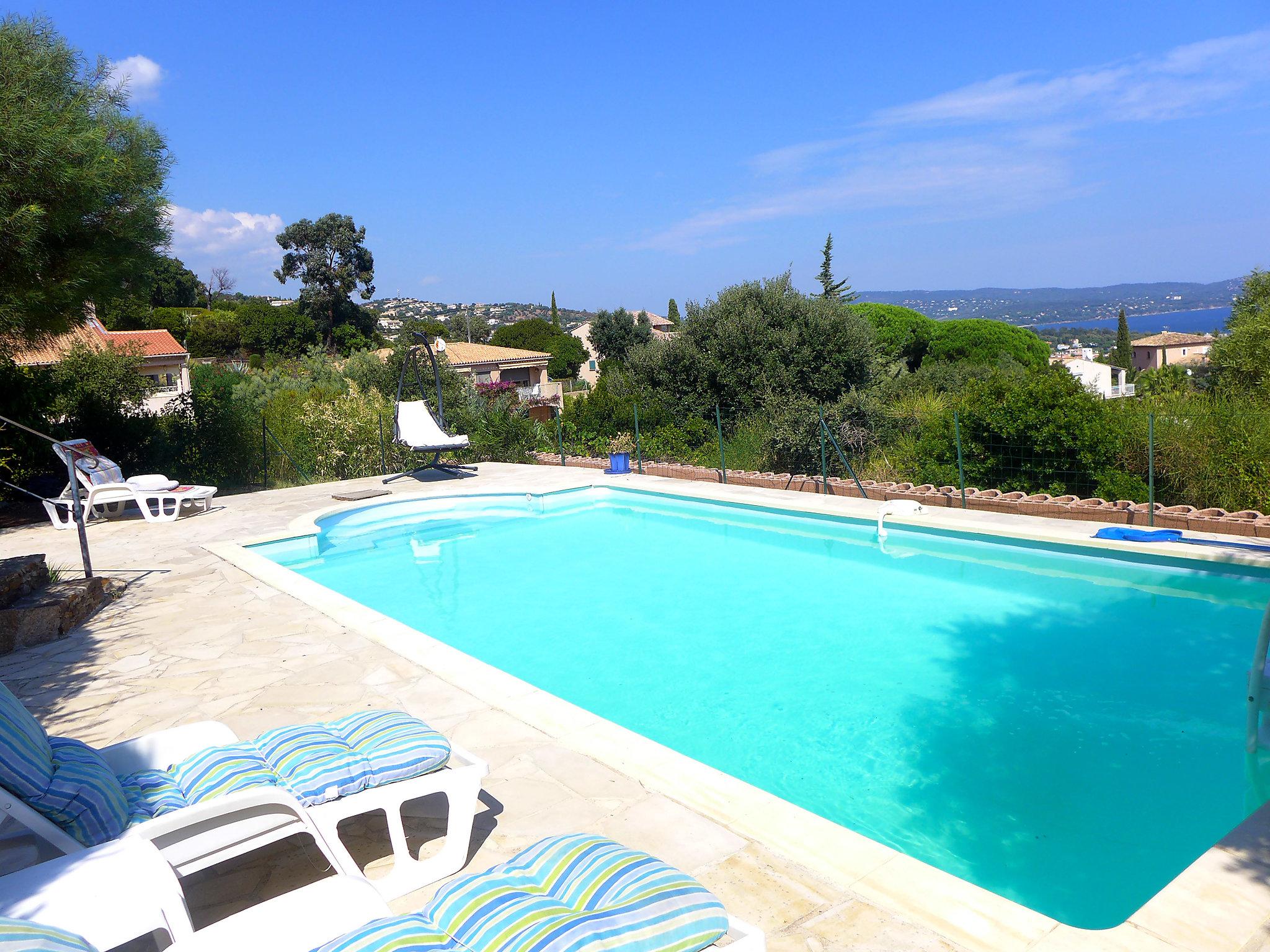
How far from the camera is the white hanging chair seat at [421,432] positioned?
40.5 feet

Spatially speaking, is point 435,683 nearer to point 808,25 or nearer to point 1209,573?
point 1209,573

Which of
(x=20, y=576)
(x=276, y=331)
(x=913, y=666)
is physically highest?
(x=276, y=331)

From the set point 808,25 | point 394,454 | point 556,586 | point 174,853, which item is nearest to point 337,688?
point 174,853

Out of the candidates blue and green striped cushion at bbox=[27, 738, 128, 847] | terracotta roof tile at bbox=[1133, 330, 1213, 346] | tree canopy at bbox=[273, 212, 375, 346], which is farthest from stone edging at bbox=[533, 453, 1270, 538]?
terracotta roof tile at bbox=[1133, 330, 1213, 346]

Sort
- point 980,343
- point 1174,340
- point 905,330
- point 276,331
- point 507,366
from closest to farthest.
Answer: point 507,366 → point 276,331 → point 980,343 → point 905,330 → point 1174,340

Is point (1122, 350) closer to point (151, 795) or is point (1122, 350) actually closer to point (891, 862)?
point (891, 862)

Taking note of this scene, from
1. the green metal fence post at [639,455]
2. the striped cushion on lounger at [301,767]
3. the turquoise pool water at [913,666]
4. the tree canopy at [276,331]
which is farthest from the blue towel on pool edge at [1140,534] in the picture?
the tree canopy at [276,331]

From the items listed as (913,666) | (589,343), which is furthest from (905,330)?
(913,666)

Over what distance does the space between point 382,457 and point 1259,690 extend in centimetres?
1261

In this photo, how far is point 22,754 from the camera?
2537mm

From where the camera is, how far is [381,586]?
8.42 m

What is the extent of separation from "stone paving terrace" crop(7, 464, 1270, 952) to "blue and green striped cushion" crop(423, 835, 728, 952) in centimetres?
68

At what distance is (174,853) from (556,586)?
5.64 m

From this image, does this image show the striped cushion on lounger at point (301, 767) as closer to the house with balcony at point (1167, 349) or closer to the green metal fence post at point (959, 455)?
the green metal fence post at point (959, 455)
